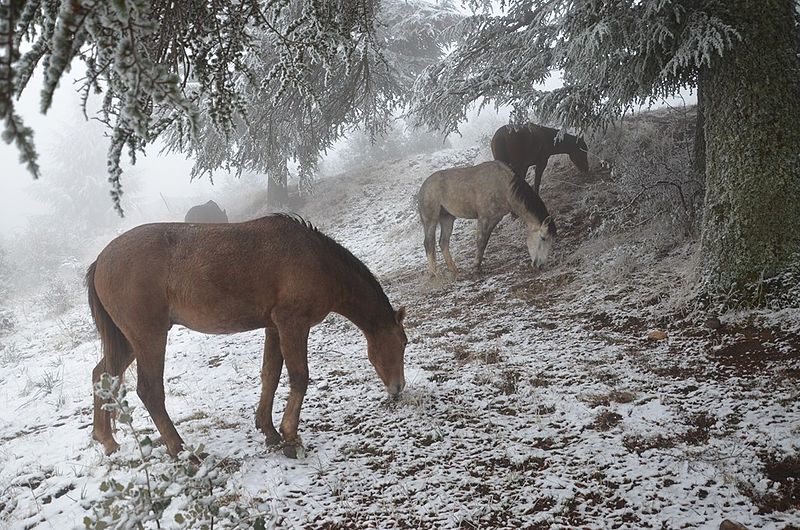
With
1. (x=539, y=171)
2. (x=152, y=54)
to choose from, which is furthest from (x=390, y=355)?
(x=539, y=171)

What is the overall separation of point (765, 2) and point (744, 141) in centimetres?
127

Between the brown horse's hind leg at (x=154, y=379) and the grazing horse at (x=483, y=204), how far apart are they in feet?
18.6

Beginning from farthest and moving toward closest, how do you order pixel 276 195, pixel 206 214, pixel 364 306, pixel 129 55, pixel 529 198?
pixel 276 195, pixel 206 214, pixel 529 198, pixel 364 306, pixel 129 55

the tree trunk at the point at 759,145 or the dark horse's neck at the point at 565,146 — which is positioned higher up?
the dark horse's neck at the point at 565,146

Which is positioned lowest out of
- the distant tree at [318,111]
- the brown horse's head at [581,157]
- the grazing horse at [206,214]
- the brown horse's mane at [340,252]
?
the brown horse's mane at [340,252]

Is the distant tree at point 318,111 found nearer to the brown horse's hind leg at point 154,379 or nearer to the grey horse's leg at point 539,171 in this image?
the grey horse's leg at point 539,171

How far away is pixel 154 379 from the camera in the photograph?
3.52m

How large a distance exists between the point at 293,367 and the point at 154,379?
1031 mm

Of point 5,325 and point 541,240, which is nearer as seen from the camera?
point 541,240

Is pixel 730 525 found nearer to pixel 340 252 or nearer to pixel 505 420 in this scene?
pixel 505 420

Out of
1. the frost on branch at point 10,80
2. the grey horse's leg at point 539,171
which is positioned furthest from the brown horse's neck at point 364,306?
the grey horse's leg at point 539,171

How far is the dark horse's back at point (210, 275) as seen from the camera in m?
3.50

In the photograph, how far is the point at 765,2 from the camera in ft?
14.1

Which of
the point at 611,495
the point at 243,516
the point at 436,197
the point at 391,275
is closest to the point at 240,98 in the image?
the point at 243,516
